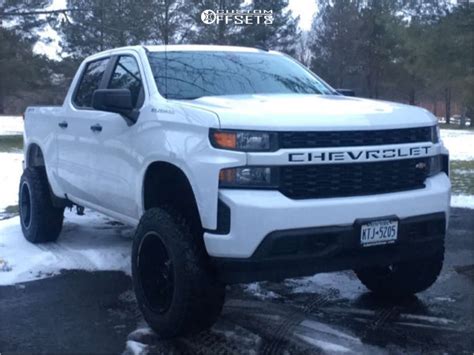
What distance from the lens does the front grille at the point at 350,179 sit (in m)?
3.80

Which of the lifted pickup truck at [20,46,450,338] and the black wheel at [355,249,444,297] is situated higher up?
the lifted pickup truck at [20,46,450,338]

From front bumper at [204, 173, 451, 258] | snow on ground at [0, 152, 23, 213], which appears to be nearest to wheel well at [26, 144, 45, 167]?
snow on ground at [0, 152, 23, 213]

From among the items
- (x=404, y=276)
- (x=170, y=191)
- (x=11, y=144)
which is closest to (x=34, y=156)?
(x=170, y=191)

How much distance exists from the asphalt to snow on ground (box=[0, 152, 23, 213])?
4572 millimetres

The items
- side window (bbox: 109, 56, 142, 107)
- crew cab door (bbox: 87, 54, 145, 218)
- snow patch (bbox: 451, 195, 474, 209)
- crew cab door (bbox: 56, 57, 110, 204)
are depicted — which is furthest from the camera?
snow patch (bbox: 451, 195, 474, 209)

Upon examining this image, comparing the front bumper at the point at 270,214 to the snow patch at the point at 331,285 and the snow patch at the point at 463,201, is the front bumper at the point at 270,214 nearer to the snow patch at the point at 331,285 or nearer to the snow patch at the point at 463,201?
the snow patch at the point at 331,285

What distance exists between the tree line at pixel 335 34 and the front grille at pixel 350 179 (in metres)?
3.21

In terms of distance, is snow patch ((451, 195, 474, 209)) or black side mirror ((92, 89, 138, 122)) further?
snow patch ((451, 195, 474, 209))

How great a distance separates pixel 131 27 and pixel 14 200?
3.30m

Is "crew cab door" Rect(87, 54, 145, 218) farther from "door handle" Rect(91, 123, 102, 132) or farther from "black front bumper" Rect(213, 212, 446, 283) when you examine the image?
"black front bumper" Rect(213, 212, 446, 283)

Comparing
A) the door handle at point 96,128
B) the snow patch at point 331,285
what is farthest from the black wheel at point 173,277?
the snow patch at point 331,285

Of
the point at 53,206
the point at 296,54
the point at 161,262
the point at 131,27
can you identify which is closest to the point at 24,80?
the point at 131,27

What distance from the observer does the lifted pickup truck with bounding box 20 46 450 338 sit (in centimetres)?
374

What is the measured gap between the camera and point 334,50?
39.5 feet
